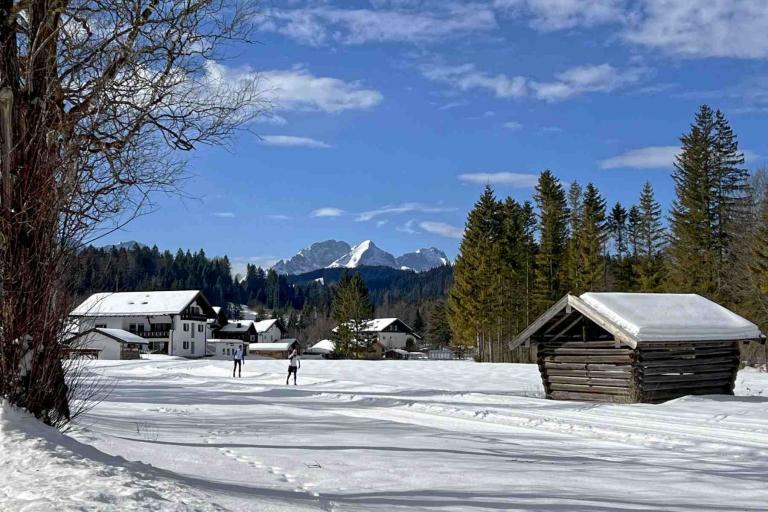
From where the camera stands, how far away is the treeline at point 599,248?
4894 cm

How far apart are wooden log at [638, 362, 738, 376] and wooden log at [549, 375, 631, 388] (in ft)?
2.04

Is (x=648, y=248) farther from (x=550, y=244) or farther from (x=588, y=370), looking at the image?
(x=588, y=370)

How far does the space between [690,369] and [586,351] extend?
2977 mm

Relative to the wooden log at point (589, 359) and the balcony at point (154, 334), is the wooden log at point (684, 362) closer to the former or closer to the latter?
the wooden log at point (589, 359)

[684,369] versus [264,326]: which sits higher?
[264,326]

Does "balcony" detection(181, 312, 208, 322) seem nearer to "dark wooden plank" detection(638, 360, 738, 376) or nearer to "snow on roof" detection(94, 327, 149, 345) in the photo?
"snow on roof" detection(94, 327, 149, 345)

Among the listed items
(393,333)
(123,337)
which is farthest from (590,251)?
(393,333)

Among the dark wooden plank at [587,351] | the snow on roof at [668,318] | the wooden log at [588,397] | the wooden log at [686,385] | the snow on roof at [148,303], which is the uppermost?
the snow on roof at [148,303]

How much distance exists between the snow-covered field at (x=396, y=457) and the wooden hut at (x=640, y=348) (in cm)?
96

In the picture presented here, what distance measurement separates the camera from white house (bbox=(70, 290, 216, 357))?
85375 millimetres

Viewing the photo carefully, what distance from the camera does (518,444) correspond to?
1222cm

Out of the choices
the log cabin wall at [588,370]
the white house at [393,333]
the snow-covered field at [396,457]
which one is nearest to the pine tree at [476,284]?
the log cabin wall at [588,370]

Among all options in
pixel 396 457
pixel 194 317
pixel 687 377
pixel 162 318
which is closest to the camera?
pixel 396 457

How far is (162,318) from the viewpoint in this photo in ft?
282
